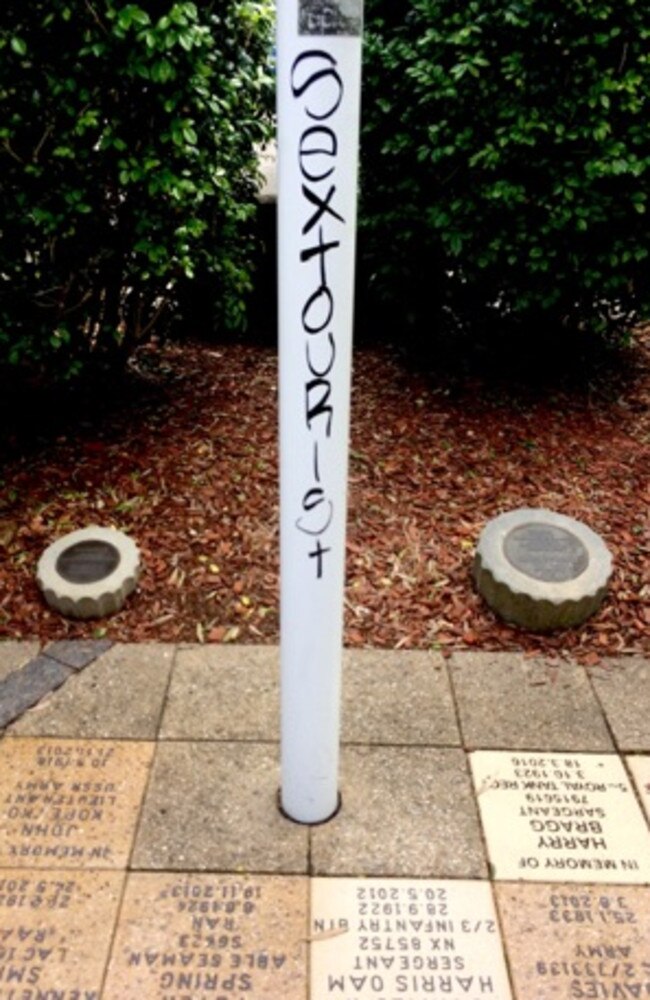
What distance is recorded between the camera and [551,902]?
297 centimetres

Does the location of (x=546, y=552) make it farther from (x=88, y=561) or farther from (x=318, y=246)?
(x=318, y=246)

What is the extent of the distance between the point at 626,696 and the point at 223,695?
1836 millimetres

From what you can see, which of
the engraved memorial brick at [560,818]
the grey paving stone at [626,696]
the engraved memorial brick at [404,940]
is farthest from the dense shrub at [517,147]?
the engraved memorial brick at [404,940]

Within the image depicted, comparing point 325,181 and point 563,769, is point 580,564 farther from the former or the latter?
point 325,181

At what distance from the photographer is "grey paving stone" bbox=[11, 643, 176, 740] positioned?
363cm

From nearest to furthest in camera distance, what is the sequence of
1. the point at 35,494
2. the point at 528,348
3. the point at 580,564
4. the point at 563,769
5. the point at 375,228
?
the point at 563,769
the point at 580,564
the point at 35,494
the point at 375,228
the point at 528,348

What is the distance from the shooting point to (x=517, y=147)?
4852 millimetres

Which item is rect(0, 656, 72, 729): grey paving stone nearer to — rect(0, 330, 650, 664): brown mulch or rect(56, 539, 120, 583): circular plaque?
rect(0, 330, 650, 664): brown mulch

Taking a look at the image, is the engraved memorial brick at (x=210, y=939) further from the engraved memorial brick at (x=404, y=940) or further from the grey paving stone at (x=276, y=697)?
the grey paving stone at (x=276, y=697)

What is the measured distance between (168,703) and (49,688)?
0.55m

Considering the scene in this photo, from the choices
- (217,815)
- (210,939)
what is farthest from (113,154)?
(210,939)

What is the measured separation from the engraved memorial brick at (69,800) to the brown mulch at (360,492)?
0.74m

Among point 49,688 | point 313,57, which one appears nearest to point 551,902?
point 49,688

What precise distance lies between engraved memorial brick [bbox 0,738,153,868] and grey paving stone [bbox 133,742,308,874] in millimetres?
84
